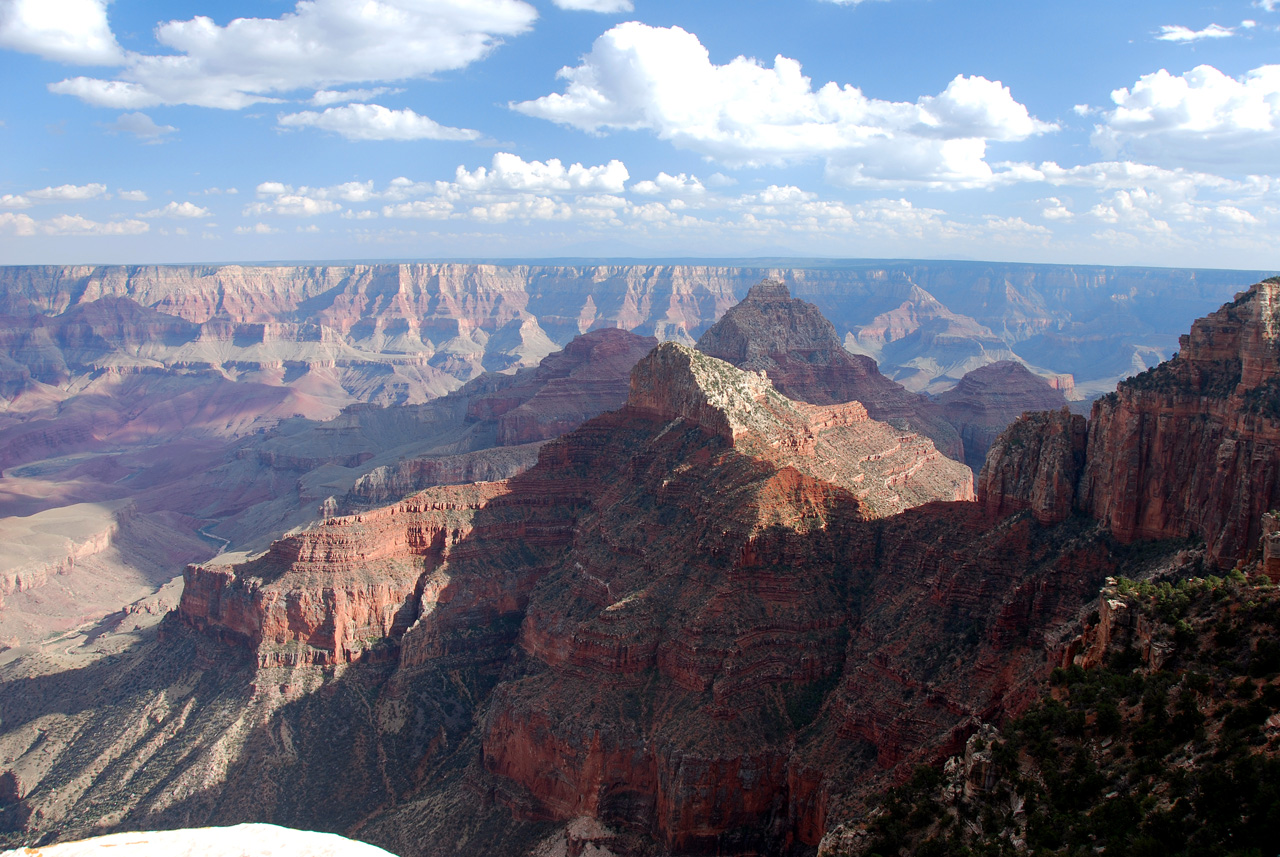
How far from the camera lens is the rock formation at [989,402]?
150 meters

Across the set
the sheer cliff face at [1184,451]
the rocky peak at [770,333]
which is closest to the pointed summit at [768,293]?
the rocky peak at [770,333]

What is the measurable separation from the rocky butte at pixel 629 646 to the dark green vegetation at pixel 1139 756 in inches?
202

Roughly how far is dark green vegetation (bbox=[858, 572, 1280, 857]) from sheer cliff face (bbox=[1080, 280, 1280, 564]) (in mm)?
8918

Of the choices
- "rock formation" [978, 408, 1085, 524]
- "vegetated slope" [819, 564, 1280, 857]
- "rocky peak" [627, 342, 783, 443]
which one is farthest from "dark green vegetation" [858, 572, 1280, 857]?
"rocky peak" [627, 342, 783, 443]

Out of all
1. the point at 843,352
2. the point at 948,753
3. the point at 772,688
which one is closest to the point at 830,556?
the point at 772,688

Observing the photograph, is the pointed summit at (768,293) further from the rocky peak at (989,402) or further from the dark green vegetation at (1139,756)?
the dark green vegetation at (1139,756)

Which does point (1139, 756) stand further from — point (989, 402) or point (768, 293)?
point (768, 293)

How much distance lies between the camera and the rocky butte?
147 ft

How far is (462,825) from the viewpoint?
5544 centimetres

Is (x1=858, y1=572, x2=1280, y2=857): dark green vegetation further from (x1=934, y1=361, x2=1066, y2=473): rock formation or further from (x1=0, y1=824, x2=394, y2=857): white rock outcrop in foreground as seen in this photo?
(x1=934, y1=361, x2=1066, y2=473): rock formation

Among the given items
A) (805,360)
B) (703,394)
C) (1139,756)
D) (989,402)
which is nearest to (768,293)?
(805,360)

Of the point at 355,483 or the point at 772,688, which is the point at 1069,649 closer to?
the point at 772,688

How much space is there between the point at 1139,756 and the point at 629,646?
3436cm

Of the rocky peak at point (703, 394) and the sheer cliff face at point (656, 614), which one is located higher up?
the rocky peak at point (703, 394)
